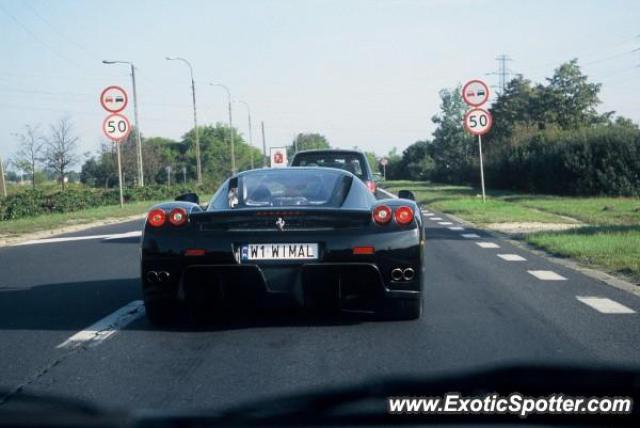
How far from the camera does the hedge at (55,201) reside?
982 inches

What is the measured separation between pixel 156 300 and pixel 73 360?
1067 mm

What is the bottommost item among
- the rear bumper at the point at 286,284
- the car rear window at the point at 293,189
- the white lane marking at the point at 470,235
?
the white lane marking at the point at 470,235

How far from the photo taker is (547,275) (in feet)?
31.7

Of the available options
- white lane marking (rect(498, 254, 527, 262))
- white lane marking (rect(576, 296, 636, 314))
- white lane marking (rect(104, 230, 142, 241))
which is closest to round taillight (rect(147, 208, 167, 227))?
white lane marking (rect(576, 296, 636, 314))

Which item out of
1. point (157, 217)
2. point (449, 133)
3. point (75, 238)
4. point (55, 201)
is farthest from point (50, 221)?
point (449, 133)

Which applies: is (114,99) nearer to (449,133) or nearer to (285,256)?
(285,256)

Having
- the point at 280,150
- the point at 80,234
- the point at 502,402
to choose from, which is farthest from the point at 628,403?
the point at 280,150

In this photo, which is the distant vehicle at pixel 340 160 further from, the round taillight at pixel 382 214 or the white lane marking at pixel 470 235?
the round taillight at pixel 382 214

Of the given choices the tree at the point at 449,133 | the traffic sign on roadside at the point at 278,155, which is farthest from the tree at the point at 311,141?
the traffic sign on roadside at the point at 278,155

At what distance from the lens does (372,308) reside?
7047 millimetres

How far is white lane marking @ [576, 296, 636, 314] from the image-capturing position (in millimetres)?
7188

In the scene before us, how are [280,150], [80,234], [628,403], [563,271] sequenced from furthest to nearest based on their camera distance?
1. [280,150]
2. [80,234]
3. [563,271]
4. [628,403]

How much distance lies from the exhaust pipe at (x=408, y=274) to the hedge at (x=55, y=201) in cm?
2047

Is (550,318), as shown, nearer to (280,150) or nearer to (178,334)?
(178,334)
